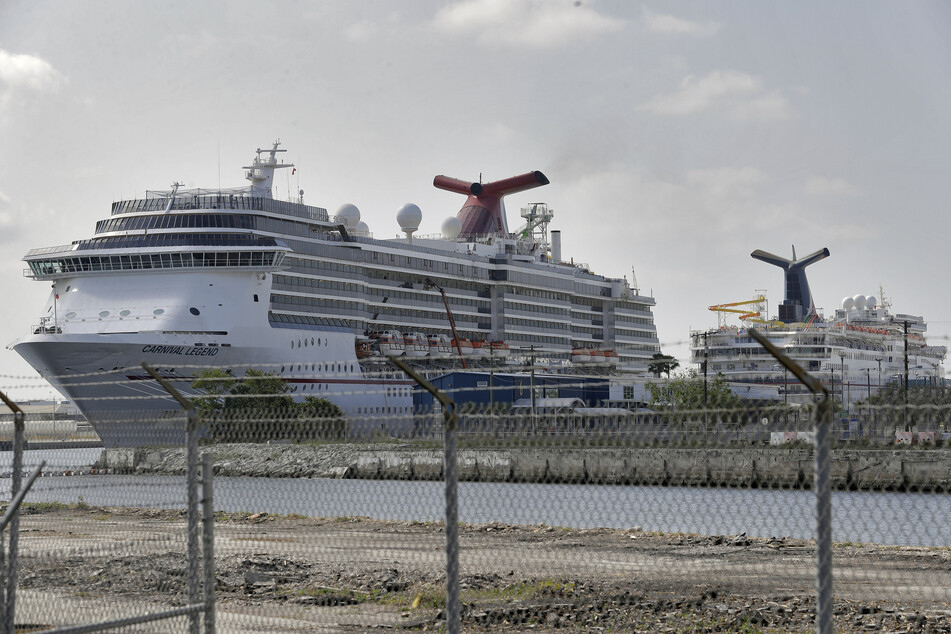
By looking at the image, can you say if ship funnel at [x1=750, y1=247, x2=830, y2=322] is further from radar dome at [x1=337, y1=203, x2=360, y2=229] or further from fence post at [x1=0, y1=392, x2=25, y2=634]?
fence post at [x1=0, y1=392, x2=25, y2=634]

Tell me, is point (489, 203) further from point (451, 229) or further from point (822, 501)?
point (822, 501)

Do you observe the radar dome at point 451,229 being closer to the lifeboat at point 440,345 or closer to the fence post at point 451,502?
the lifeboat at point 440,345

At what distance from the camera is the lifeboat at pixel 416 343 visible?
63.8 metres

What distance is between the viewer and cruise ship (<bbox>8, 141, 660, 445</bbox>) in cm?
4944

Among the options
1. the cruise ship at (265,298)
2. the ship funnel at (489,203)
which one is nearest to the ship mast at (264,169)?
the cruise ship at (265,298)

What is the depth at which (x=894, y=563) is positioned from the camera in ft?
43.3

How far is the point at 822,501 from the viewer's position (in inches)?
210

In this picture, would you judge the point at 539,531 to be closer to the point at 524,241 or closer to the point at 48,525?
the point at 48,525

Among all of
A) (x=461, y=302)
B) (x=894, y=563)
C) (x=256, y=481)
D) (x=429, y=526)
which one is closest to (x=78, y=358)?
(x=256, y=481)

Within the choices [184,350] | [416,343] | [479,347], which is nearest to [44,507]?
[184,350]

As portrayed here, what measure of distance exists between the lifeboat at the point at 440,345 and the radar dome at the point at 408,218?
7.19m

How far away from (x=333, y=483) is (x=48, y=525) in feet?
55.3

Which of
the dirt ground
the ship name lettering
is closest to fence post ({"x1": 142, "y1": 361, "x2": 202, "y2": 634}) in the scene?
the dirt ground

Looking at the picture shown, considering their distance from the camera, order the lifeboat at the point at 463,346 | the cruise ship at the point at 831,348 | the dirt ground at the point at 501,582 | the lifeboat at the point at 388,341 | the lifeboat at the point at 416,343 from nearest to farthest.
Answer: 1. the dirt ground at the point at 501,582
2. the lifeboat at the point at 388,341
3. the lifeboat at the point at 416,343
4. the lifeboat at the point at 463,346
5. the cruise ship at the point at 831,348
